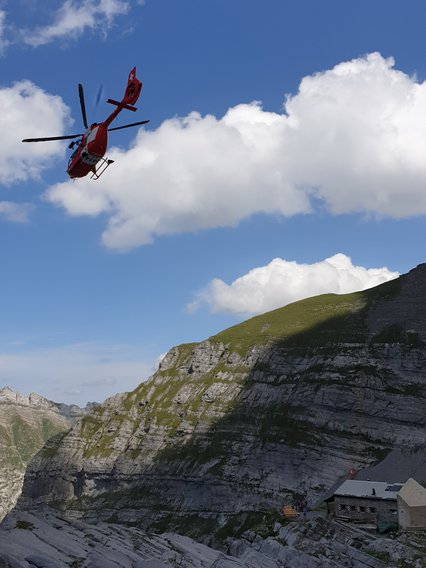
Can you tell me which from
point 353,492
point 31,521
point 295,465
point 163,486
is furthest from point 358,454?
point 31,521

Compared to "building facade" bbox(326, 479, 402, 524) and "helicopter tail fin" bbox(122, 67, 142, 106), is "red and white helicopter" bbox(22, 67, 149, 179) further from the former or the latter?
"building facade" bbox(326, 479, 402, 524)

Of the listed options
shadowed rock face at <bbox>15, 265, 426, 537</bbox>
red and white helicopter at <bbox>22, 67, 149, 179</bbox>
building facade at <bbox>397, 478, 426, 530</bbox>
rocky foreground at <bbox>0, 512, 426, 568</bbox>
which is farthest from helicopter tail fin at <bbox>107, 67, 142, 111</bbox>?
shadowed rock face at <bbox>15, 265, 426, 537</bbox>

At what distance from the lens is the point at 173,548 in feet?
192

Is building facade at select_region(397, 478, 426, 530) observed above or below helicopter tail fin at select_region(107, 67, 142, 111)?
below

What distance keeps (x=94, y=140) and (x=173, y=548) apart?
40.8 metres

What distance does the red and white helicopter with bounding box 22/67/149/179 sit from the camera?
43781 millimetres

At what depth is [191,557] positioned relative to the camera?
186 feet

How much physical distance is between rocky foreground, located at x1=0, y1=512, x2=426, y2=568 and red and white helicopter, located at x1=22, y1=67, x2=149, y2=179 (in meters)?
30.2

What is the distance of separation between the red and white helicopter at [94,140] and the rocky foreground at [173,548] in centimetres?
3024

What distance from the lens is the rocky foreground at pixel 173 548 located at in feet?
128

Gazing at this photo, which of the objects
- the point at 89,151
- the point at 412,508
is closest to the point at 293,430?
the point at 412,508

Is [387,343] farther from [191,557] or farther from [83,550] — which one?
[83,550]

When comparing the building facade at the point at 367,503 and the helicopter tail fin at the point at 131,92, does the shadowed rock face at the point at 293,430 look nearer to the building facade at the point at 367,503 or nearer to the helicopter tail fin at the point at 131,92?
the building facade at the point at 367,503

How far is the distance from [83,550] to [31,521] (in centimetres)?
691
